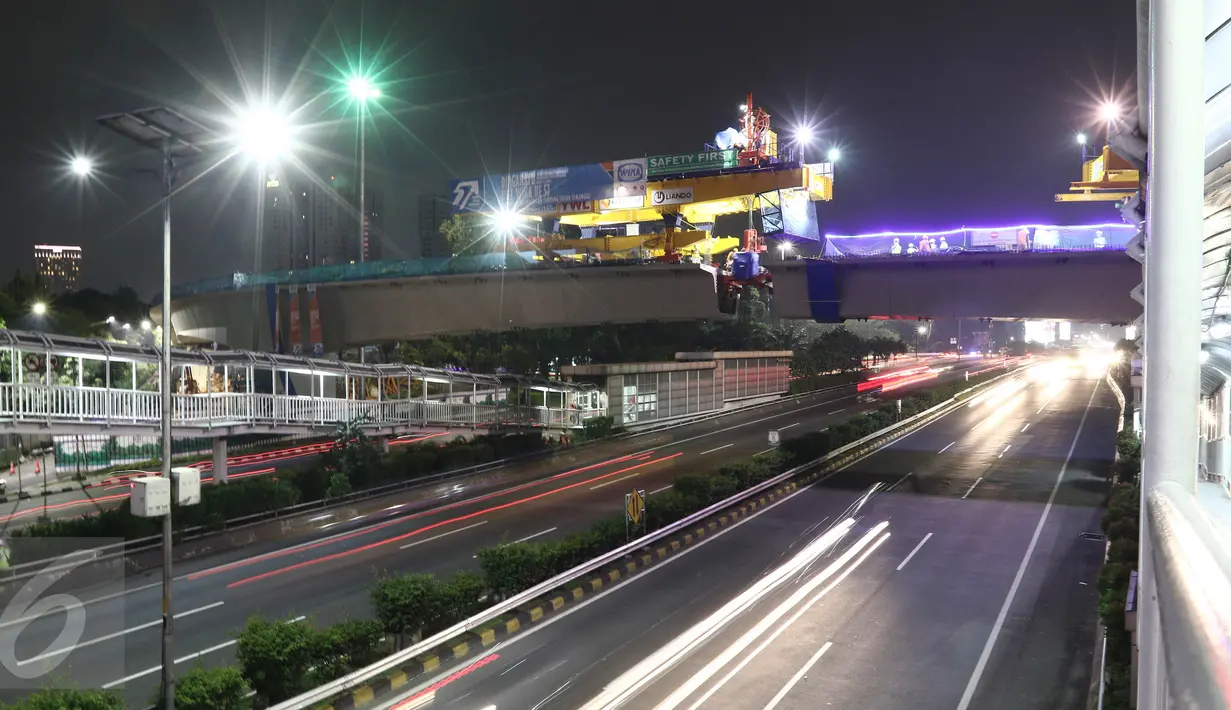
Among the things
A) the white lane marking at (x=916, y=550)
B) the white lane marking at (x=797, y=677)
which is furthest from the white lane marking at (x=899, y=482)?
the white lane marking at (x=797, y=677)

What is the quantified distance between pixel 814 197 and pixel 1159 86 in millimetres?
35237

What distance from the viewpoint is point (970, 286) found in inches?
1147

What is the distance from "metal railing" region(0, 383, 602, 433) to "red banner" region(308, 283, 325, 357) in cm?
862

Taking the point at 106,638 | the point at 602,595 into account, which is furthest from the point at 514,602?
the point at 106,638

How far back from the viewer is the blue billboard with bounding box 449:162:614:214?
40875 millimetres

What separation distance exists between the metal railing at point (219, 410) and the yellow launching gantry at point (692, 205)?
1176cm

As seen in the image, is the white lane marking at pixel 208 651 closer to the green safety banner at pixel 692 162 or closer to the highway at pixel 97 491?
the highway at pixel 97 491

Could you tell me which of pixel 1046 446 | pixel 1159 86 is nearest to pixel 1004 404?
pixel 1046 446

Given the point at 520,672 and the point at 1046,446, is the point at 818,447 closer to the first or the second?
the point at 1046,446

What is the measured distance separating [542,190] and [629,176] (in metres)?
6.16

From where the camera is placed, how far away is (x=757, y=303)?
7825 cm

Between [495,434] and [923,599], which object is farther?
[495,434]

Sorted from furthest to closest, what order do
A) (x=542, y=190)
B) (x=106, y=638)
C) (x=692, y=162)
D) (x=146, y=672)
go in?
(x=542, y=190) → (x=692, y=162) → (x=106, y=638) → (x=146, y=672)

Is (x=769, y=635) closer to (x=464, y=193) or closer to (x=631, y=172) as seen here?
(x=631, y=172)
